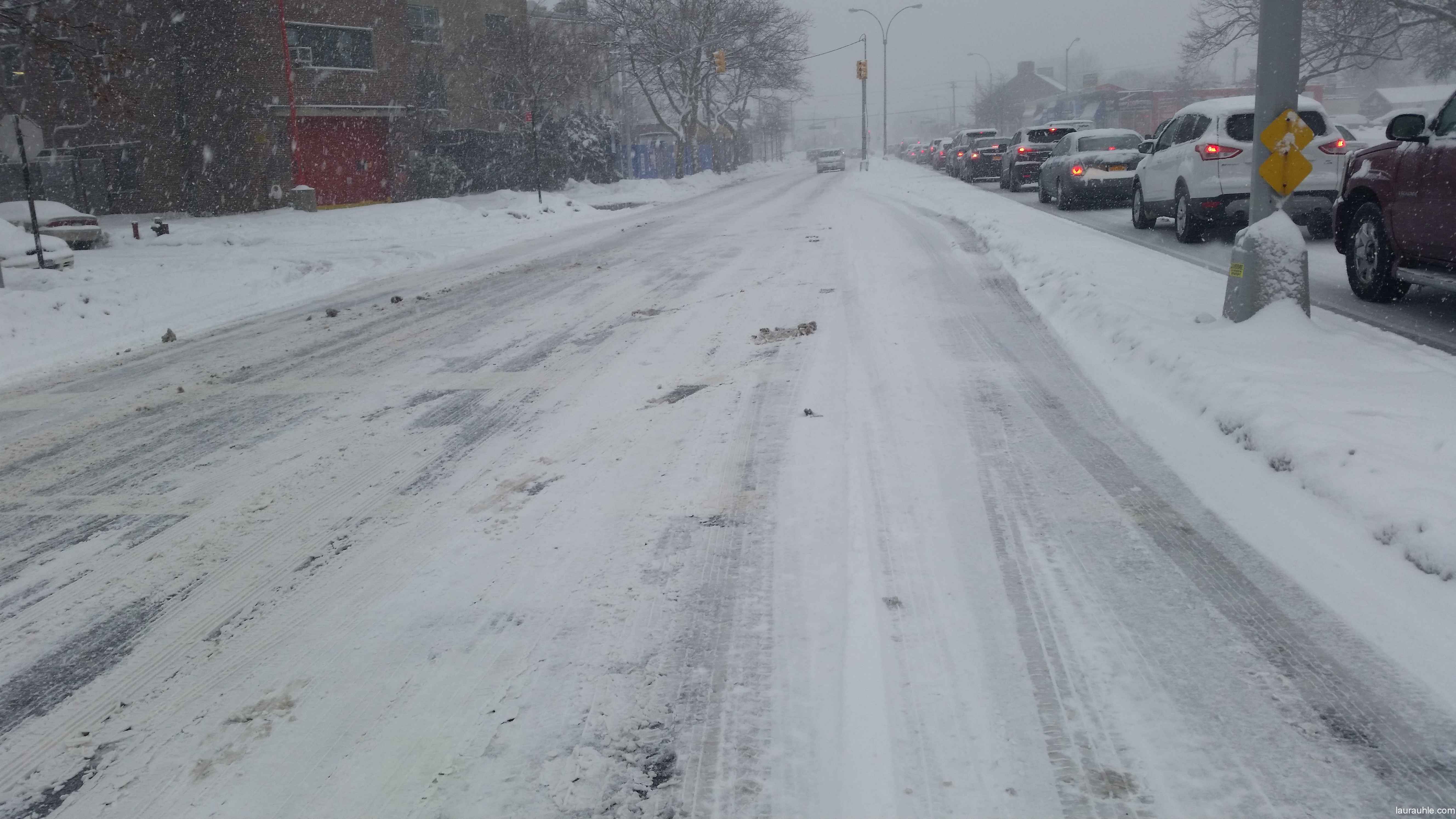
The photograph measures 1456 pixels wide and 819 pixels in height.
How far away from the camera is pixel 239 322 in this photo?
416 inches

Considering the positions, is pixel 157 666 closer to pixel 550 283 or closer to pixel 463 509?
pixel 463 509

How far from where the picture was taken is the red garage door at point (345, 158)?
3212cm

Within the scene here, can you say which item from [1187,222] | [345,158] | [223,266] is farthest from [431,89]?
[1187,222]

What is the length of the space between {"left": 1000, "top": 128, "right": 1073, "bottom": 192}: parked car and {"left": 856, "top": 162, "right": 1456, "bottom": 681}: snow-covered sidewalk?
19.0m

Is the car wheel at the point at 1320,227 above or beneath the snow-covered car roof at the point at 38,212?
beneath

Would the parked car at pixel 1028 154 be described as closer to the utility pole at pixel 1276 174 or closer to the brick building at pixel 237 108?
the utility pole at pixel 1276 174

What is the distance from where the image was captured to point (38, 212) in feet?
65.6

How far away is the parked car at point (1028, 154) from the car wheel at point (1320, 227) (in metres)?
13.4

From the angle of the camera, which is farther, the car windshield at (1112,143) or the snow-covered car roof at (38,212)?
the car windshield at (1112,143)

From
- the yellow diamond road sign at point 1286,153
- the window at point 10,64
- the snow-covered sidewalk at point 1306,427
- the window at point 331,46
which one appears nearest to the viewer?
the snow-covered sidewalk at point 1306,427

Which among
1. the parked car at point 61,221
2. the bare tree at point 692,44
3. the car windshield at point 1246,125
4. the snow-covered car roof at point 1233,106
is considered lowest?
the parked car at point 61,221

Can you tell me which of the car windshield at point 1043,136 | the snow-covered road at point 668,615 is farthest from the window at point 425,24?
the snow-covered road at point 668,615

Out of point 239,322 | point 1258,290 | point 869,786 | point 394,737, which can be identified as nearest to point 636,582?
point 394,737

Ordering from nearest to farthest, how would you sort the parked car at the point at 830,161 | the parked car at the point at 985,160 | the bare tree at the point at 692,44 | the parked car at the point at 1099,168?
the parked car at the point at 1099,168
the parked car at the point at 985,160
the bare tree at the point at 692,44
the parked car at the point at 830,161
